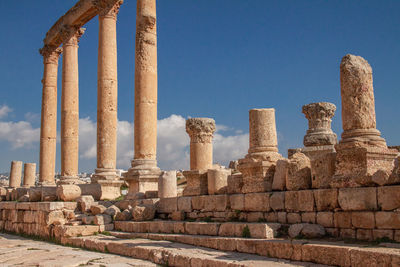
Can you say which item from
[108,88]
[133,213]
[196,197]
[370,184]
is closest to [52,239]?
[133,213]

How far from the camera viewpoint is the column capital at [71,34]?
2581cm

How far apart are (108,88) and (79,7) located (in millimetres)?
6672

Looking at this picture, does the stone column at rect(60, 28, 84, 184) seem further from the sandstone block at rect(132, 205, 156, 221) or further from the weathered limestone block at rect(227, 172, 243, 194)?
the weathered limestone block at rect(227, 172, 243, 194)

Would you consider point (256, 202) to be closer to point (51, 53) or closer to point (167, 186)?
point (167, 186)

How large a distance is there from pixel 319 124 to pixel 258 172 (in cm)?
963

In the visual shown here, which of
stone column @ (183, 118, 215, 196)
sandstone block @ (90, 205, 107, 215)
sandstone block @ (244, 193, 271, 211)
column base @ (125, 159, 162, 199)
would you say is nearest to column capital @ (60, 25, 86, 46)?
column base @ (125, 159, 162, 199)

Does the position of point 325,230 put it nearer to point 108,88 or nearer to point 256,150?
point 256,150

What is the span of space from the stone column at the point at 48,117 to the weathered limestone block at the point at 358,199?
2152cm

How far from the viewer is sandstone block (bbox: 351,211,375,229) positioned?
8.46 meters

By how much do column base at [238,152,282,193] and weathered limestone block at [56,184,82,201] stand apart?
26.0 ft

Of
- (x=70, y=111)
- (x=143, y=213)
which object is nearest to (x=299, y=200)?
(x=143, y=213)

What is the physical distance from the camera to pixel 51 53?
28.9m

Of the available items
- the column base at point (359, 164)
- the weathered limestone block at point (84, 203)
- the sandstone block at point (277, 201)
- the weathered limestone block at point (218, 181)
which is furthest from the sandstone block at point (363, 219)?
the weathered limestone block at point (84, 203)

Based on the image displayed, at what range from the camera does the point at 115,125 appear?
20984 millimetres
